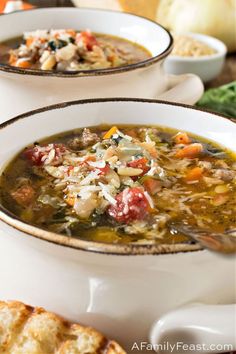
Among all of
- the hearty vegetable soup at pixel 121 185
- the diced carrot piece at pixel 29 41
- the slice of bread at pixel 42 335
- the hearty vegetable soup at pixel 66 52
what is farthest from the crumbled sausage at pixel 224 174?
the diced carrot piece at pixel 29 41

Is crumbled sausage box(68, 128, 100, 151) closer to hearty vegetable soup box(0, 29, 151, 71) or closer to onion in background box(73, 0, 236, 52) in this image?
hearty vegetable soup box(0, 29, 151, 71)

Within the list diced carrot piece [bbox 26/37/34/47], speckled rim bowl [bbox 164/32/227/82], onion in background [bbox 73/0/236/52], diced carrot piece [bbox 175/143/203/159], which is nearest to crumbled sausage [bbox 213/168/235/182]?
diced carrot piece [bbox 175/143/203/159]

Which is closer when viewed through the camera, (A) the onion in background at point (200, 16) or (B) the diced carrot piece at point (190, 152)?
(B) the diced carrot piece at point (190, 152)

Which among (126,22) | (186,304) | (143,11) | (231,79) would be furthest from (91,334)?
(143,11)

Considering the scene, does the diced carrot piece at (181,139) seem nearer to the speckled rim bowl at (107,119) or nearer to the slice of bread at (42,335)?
the speckled rim bowl at (107,119)

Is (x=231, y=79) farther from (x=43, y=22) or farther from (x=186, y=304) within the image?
(x=186, y=304)

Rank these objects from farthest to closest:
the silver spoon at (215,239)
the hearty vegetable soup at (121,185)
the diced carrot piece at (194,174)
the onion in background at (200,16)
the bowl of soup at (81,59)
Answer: the onion in background at (200,16) → the bowl of soup at (81,59) → the diced carrot piece at (194,174) → the hearty vegetable soup at (121,185) → the silver spoon at (215,239)

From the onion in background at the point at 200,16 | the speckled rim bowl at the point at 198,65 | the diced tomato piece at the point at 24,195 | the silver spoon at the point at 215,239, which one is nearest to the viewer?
the silver spoon at the point at 215,239
